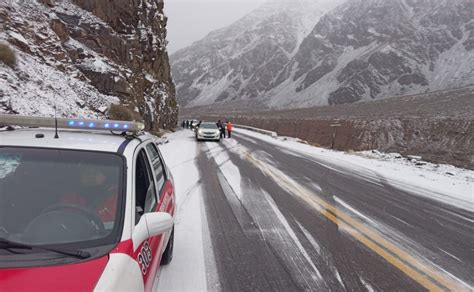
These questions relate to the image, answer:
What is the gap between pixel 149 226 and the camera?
273 centimetres

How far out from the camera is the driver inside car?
9.08 ft

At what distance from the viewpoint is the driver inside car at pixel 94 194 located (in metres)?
2.77

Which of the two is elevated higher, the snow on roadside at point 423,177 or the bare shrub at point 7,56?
the bare shrub at point 7,56

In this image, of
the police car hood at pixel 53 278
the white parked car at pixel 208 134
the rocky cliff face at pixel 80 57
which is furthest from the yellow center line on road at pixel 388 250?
the white parked car at pixel 208 134

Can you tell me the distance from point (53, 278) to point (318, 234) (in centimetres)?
442

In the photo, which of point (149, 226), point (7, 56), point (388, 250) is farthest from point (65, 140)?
point (7, 56)

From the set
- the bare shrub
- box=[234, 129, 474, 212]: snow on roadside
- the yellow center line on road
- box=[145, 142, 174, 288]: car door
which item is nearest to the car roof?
box=[145, 142, 174, 288]: car door

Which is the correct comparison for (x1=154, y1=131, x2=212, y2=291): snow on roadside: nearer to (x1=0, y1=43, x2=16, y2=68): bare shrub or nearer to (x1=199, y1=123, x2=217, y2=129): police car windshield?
(x1=0, y1=43, x2=16, y2=68): bare shrub

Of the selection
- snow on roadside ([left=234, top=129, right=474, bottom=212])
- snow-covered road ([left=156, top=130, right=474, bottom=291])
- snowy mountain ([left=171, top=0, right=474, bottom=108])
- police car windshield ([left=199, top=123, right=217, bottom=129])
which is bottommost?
snow on roadside ([left=234, top=129, right=474, bottom=212])

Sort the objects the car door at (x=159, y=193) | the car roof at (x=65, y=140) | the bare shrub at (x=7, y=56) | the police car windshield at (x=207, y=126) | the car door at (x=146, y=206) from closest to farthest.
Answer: the car door at (x=146, y=206) < the car roof at (x=65, y=140) < the car door at (x=159, y=193) < the bare shrub at (x=7, y=56) < the police car windshield at (x=207, y=126)

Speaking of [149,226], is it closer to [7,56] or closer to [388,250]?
[388,250]

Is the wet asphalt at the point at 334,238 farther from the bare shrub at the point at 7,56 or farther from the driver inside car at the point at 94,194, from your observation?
the bare shrub at the point at 7,56

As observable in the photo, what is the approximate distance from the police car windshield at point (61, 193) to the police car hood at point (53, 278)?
34 cm

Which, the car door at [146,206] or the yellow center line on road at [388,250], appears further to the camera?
the yellow center line on road at [388,250]
